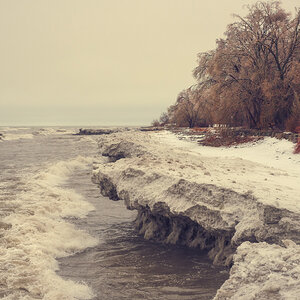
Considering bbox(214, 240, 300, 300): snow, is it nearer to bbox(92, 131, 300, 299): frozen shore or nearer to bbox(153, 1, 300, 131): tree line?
bbox(92, 131, 300, 299): frozen shore

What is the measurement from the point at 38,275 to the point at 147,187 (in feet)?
8.54

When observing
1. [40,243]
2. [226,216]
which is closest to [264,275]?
[226,216]

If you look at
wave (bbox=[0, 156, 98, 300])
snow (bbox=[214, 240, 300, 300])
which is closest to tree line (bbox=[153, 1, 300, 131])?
wave (bbox=[0, 156, 98, 300])

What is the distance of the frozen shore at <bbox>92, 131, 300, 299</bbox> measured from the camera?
370cm

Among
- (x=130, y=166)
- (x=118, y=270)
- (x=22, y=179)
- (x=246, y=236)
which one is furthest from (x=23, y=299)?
(x=22, y=179)

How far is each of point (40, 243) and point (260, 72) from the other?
21279 millimetres

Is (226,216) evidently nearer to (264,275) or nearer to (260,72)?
(264,275)

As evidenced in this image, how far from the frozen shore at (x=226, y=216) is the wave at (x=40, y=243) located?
149 cm

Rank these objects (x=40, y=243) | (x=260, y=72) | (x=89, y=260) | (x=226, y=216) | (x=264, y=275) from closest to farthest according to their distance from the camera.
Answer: (x=264, y=275)
(x=226, y=216)
(x=89, y=260)
(x=40, y=243)
(x=260, y=72)

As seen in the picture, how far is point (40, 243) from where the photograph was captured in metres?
7.36

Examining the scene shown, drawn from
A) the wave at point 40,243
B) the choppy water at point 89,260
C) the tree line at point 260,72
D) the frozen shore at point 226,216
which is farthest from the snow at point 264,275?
the tree line at point 260,72

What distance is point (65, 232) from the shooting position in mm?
8359

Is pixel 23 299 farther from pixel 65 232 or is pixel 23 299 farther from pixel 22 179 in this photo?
pixel 22 179

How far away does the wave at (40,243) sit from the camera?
537cm
